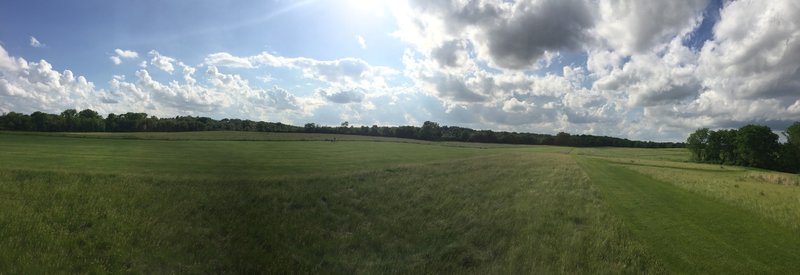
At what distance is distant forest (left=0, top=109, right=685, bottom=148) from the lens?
7000 centimetres

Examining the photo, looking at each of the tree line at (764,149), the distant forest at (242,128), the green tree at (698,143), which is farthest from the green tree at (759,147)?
the distant forest at (242,128)

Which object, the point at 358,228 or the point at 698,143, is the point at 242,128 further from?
the point at 698,143

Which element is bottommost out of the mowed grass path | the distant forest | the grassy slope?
the grassy slope

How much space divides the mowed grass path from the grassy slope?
87cm

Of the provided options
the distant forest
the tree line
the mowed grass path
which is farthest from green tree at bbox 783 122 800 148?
the mowed grass path

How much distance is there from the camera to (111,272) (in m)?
9.63

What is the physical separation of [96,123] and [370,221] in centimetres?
8571

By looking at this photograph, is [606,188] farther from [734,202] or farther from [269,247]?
[269,247]

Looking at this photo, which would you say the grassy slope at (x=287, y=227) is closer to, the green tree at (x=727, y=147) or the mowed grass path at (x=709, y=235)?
the mowed grass path at (x=709, y=235)

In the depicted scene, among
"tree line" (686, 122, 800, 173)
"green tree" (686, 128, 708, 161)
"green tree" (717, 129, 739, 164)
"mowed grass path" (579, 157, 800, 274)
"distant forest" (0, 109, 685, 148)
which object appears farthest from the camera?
"green tree" (686, 128, 708, 161)

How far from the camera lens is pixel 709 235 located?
1275 cm

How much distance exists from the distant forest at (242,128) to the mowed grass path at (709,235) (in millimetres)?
86002

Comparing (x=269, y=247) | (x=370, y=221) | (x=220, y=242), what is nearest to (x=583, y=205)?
(x=370, y=221)

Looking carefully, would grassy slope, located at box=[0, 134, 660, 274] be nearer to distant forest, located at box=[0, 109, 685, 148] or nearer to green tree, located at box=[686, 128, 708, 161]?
distant forest, located at box=[0, 109, 685, 148]
